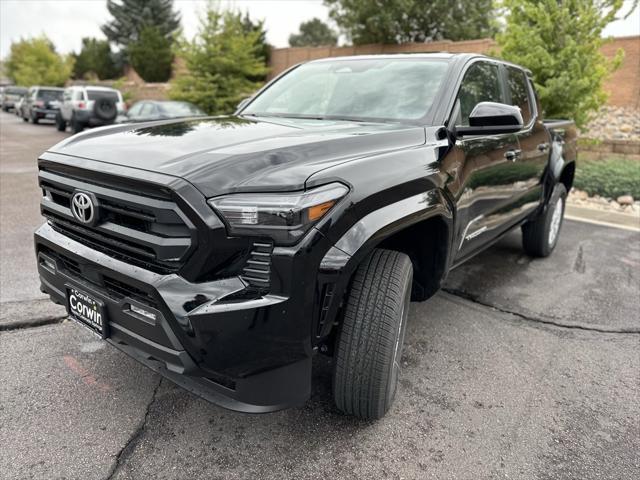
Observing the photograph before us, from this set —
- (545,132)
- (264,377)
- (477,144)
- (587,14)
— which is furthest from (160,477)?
(587,14)

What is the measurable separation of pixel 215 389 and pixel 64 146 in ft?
4.88

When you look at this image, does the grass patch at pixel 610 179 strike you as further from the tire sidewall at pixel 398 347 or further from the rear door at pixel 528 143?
the tire sidewall at pixel 398 347

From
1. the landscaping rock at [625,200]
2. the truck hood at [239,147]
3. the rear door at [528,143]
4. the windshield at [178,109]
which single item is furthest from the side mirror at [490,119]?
the windshield at [178,109]

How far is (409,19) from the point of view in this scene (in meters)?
27.7

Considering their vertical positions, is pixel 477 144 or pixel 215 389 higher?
pixel 477 144

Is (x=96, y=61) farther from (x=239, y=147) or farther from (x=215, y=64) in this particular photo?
(x=239, y=147)

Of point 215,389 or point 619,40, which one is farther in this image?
point 619,40

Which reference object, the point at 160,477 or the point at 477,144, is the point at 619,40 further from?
the point at 160,477

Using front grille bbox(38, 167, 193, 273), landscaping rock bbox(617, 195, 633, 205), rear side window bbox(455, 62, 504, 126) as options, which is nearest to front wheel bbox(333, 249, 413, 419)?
front grille bbox(38, 167, 193, 273)

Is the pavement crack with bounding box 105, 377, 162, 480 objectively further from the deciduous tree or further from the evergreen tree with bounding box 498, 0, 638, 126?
the deciduous tree

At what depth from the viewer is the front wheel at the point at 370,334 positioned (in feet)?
7.34

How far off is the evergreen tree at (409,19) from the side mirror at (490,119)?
→ 2549 centimetres

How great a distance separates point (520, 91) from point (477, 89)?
1234 mm

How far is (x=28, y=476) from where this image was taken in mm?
2113
